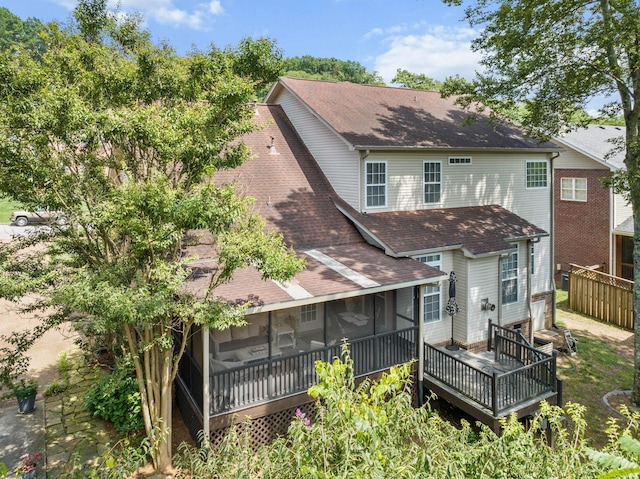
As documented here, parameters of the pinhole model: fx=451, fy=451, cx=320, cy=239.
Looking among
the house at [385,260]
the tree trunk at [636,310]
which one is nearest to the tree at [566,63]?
the tree trunk at [636,310]

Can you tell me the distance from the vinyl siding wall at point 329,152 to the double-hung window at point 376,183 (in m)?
0.34

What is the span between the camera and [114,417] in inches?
415

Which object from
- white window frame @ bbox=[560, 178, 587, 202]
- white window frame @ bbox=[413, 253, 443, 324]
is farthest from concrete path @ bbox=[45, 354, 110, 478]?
white window frame @ bbox=[560, 178, 587, 202]

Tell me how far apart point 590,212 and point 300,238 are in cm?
1736

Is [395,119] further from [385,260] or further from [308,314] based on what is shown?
[308,314]

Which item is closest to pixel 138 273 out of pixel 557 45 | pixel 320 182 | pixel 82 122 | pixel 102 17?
pixel 82 122

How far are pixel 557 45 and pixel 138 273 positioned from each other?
43.2ft

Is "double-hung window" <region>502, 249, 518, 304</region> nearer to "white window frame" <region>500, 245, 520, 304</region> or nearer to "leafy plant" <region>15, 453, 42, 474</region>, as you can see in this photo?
"white window frame" <region>500, 245, 520, 304</region>

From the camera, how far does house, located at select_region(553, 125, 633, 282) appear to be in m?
21.9

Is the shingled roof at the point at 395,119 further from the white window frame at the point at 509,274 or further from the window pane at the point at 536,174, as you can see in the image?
the white window frame at the point at 509,274

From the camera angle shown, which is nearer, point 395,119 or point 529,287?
point 529,287

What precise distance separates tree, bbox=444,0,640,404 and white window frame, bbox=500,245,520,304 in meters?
3.49

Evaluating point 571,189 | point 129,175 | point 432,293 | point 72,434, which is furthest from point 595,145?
point 72,434

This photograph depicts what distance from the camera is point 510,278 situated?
50.6 ft
